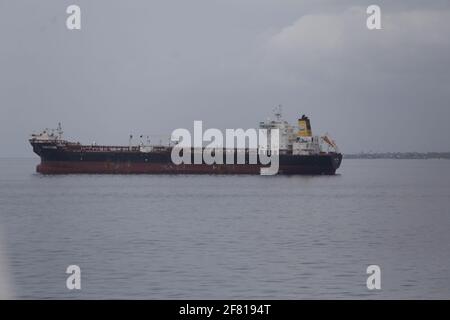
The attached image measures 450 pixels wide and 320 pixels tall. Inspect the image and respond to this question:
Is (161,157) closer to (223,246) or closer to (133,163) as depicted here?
(133,163)

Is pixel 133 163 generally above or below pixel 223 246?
above

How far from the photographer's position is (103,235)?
32.8 metres

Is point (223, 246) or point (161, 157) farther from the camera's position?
point (161, 157)

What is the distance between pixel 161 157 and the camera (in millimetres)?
75500

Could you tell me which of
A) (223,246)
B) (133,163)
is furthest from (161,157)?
(223,246)

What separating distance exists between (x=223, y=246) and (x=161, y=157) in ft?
152

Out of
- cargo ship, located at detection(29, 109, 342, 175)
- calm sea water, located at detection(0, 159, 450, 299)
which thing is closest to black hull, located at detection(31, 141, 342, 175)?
cargo ship, located at detection(29, 109, 342, 175)

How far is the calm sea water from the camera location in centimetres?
2159

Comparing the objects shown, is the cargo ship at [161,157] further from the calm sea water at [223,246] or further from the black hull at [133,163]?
the calm sea water at [223,246]

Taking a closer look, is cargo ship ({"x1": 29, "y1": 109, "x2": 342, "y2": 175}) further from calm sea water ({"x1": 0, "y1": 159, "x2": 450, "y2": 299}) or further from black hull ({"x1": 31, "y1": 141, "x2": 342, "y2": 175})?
calm sea water ({"x1": 0, "y1": 159, "x2": 450, "y2": 299})

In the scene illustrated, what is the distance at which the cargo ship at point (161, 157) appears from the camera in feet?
242

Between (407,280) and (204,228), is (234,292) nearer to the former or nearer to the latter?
(407,280)

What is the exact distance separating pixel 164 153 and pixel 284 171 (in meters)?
12.0

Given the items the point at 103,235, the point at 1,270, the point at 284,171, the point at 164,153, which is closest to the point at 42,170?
the point at 164,153
